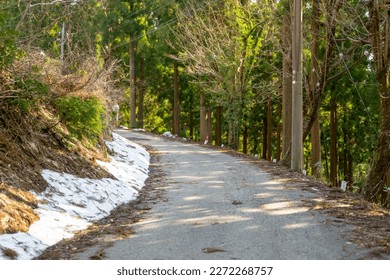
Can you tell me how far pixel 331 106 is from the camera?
96.9 ft

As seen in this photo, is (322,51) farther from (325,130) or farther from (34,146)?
(34,146)

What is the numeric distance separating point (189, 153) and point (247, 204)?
12.0m

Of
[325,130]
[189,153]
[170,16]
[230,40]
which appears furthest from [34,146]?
[325,130]

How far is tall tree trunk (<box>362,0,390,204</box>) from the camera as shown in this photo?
41.5 feet

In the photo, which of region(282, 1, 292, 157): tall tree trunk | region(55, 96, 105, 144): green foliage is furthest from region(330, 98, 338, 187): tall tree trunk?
region(55, 96, 105, 144): green foliage

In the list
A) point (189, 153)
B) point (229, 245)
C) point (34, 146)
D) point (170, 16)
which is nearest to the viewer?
point (229, 245)

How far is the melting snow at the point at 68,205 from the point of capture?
23.0 feet

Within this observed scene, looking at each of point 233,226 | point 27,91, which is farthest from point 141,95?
point 233,226

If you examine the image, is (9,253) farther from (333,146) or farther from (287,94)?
(333,146)

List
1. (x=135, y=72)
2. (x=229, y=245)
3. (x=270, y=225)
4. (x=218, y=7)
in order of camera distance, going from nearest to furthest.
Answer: (x=229, y=245), (x=270, y=225), (x=218, y=7), (x=135, y=72)

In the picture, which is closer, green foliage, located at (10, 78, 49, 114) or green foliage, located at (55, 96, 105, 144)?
green foliage, located at (10, 78, 49, 114)

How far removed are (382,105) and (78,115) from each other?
7.21 meters

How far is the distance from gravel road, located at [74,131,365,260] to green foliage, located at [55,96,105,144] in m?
2.40

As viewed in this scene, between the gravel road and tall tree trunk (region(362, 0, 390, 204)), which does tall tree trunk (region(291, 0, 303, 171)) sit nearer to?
the gravel road
